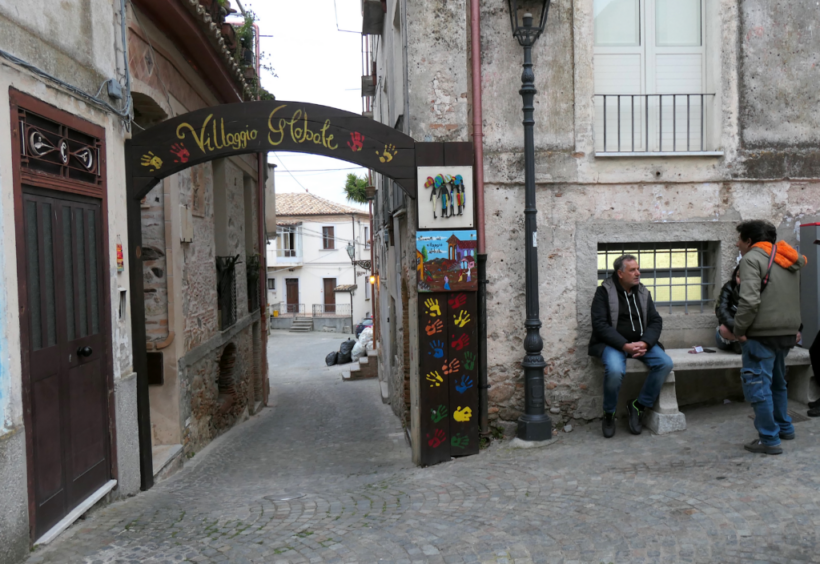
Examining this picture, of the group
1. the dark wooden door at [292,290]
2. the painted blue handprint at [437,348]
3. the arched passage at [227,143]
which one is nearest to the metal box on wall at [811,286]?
the painted blue handprint at [437,348]

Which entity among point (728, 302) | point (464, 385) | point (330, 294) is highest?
point (728, 302)

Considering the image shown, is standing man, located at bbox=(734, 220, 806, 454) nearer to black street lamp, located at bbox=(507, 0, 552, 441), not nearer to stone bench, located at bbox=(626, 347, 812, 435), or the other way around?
stone bench, located at bbox=(626, 347, 812, 435)

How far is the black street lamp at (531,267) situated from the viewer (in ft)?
18.8

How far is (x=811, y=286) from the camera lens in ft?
19.6

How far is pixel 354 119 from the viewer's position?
218 inches

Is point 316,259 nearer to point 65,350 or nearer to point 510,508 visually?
point 65,350

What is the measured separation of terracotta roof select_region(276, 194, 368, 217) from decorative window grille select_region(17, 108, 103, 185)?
3988 centimetres

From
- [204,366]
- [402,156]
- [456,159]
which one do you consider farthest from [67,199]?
[204,366]

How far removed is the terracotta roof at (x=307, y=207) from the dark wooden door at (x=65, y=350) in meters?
40.0

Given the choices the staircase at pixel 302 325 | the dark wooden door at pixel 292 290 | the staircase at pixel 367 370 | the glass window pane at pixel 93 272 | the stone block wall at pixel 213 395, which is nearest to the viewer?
the glass window pane at pixel 93 272

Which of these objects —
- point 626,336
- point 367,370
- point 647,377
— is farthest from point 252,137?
point 367,370

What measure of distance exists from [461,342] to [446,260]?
0.75 meters

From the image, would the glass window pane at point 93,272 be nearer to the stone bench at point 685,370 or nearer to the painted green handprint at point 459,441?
the painted green handprint at point 459,441

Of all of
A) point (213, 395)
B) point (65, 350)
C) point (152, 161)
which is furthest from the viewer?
point (213, 395)
